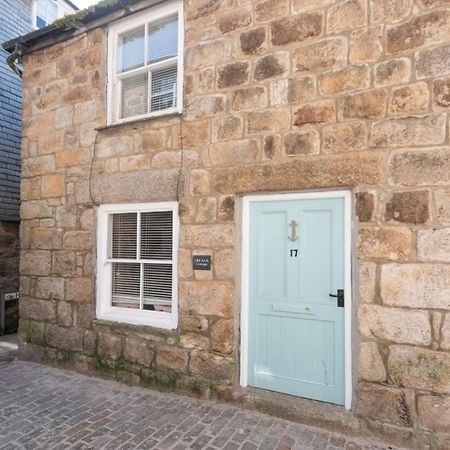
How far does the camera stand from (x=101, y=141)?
4.39 meters

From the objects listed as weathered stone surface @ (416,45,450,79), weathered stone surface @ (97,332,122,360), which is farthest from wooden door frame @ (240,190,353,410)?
weathered stone surface @ (97,332,122,360)

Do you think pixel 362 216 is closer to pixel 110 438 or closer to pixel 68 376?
pixel 110 438

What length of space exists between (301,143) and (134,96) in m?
2.34

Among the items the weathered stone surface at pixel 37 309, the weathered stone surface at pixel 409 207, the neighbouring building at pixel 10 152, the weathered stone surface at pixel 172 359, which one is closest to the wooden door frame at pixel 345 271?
the weathered stone surface at pixel 409 207

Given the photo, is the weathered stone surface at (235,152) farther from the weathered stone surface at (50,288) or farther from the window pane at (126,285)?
the weathered stone surface at (50,288)

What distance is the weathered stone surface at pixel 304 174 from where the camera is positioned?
2984 millimetres

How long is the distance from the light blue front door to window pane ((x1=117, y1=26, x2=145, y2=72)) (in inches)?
95.3

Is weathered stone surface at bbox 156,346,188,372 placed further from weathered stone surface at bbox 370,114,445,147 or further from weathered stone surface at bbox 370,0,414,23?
weathered stone surface at bbox 370,0,414,23

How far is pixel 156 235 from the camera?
13.6 ft

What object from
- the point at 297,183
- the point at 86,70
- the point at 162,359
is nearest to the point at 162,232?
the point at 162,359

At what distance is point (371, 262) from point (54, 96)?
450 cm

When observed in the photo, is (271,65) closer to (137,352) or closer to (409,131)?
(409,131)

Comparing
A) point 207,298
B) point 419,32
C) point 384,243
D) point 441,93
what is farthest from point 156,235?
point 419,32

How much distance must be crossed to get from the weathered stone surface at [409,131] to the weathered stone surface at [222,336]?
7.03 ft
